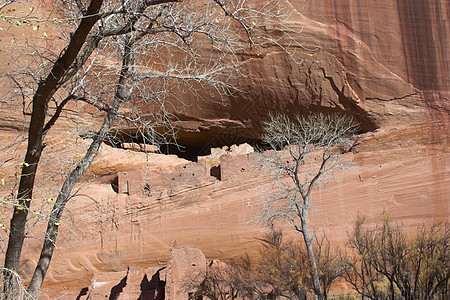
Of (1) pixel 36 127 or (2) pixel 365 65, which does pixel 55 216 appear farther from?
(2) pixel 365 65

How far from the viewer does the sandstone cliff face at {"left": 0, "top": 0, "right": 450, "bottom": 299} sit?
1395 cm

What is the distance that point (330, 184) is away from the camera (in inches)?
567

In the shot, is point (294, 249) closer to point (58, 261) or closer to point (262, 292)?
point (262, 292)

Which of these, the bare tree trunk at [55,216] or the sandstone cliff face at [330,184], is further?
the sandstone cliff face at [330,184]

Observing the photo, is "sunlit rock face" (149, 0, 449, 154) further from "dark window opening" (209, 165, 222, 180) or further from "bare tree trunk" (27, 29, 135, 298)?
"bare tree trunk" (27, 29, 135, 298)

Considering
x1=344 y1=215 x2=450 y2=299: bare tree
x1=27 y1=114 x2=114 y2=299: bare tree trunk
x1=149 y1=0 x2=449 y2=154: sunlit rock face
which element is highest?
x1=149 y1=0 x2=449 y2=154: sunlit rock face

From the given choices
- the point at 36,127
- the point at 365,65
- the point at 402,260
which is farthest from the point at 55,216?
the point at 365,65

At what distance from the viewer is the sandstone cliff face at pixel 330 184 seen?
1395 centimetres

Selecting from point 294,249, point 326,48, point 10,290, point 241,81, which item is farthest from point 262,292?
point 10,290

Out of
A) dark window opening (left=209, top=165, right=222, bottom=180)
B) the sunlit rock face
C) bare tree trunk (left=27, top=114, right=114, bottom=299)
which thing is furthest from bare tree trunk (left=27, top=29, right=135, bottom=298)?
dark window opening (left=209, top=165, right=222, bottom=180)

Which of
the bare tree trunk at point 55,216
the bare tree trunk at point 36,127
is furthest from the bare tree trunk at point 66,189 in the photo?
the bare tree trunk at point 36,127

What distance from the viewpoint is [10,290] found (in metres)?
5.62

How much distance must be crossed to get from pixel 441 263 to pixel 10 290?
948 cm

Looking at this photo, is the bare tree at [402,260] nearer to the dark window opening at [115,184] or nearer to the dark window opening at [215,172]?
the dark window opening at [215,172]
